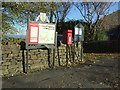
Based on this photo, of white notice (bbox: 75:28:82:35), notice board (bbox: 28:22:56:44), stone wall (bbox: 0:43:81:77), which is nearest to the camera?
stone wall (bbox: 0:43:81:77)

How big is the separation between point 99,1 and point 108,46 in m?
5.70

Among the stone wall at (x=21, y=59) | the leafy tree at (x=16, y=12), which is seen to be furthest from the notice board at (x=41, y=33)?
the leafy tree at (x=16, y=12)

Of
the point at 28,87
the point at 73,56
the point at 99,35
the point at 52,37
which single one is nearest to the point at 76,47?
the point at 73,56

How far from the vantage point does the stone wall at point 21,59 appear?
16.6 feet

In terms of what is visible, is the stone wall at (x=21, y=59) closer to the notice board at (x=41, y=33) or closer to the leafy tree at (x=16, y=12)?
the notice board at (x=41, y=33)

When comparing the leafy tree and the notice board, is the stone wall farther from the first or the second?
the leafy tree

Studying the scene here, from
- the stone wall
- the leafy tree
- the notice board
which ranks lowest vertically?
the stone wall

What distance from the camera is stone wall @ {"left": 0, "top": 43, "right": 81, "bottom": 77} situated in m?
5.05

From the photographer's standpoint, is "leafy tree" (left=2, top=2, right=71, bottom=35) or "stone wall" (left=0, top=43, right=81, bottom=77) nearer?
"stone wall" (left=0, top=43, right=81, bottom=77)

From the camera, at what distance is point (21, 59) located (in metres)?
5.48

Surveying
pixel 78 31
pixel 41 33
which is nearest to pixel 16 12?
pixel 41 33

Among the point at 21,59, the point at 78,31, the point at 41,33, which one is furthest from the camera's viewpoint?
the point at 78,31

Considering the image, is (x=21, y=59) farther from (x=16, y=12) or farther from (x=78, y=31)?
(x=78, y=31)

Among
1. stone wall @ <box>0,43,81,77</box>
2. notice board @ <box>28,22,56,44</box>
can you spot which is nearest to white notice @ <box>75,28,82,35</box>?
stone wall @ <box>0,43,81,77</box>
